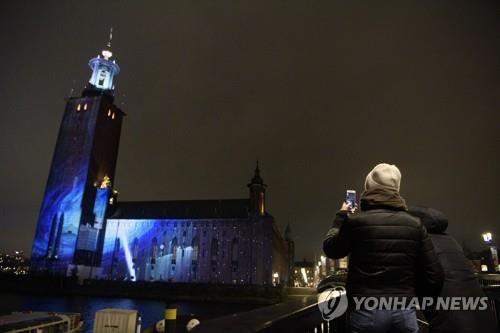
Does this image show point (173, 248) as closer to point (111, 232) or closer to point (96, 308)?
point (111, 232)

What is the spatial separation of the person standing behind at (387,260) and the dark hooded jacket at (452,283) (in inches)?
5.0

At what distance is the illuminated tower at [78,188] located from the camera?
73.5 meters

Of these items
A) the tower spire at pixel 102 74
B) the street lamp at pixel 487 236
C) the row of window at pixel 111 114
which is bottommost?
the street lamp at pixel 487 236

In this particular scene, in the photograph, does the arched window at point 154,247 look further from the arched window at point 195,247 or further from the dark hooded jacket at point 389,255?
the dark hooded jacket at point 389,255

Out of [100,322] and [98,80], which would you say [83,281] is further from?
[100,322]

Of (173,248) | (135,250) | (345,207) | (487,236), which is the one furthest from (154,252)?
(345,207)

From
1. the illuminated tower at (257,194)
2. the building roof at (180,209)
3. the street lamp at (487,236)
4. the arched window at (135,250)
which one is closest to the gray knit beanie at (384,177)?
the street lamp at (487,236)

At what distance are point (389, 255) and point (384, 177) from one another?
0.79 meters

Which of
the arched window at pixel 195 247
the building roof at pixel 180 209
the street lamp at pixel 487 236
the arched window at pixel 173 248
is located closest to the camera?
the street lamp at pixel 487 236

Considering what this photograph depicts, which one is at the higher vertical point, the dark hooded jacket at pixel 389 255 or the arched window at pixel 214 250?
the arched window at pixel 214 250

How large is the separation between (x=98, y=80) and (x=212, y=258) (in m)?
58.6

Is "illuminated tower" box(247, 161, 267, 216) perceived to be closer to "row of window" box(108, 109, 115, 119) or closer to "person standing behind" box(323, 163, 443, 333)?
"row of window" box(108, 109, 115, 119)

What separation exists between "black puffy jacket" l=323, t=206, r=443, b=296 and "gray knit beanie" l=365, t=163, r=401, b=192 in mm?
334

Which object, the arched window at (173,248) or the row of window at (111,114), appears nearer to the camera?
the arched window at (173,248)
